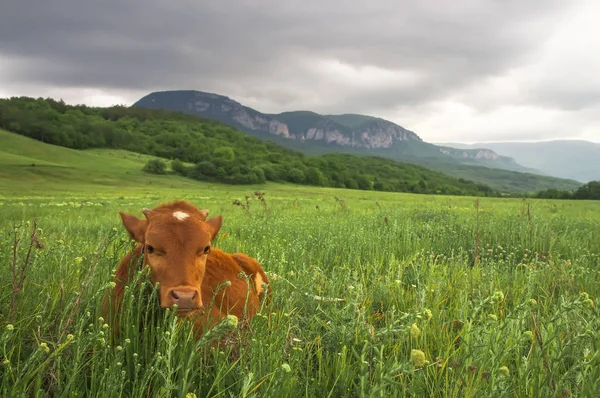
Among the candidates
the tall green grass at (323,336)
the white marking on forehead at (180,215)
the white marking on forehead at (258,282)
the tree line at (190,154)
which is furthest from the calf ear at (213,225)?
the tree line at (190,154)

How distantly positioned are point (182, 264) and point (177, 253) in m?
0.11

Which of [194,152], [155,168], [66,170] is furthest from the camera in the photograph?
[194,152]

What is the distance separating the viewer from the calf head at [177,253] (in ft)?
9.55

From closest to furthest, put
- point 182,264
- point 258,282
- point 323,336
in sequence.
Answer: point 182,264, point 323,336, point 258,282

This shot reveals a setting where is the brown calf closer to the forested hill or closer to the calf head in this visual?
the calf head

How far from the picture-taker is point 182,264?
3.14 meters

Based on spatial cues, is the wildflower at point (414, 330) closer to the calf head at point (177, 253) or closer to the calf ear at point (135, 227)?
the calf head at point (177, 253)

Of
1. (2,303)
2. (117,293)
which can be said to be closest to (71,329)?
(117,293)

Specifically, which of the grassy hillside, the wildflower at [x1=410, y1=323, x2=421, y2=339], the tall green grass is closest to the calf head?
the tall green grass

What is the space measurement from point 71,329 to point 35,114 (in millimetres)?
153744

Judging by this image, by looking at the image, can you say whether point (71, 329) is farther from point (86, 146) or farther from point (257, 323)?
point (86, 146)

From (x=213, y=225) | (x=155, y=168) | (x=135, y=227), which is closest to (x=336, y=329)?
(x=213, y=225)

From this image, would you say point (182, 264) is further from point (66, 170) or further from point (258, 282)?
point (66, 170)

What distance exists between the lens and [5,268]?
13.4ft
